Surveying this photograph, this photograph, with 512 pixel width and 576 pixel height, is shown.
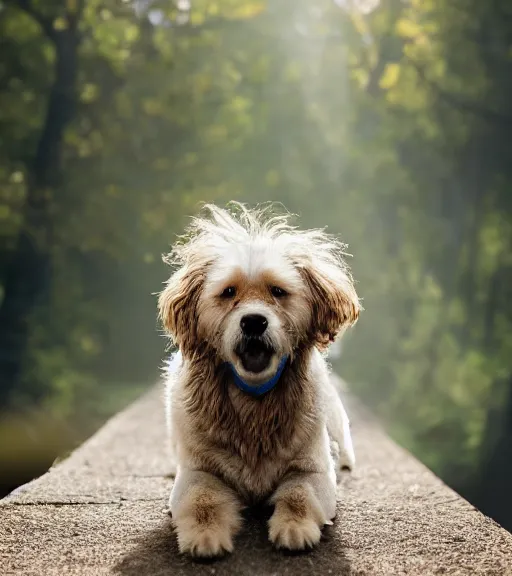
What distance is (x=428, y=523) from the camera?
3.72 metres

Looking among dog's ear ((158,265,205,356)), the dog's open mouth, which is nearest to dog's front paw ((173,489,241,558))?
the dog's open mouth

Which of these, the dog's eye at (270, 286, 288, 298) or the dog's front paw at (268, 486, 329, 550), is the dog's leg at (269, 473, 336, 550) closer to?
the dog's front paw at (268, 486, 329, 550)

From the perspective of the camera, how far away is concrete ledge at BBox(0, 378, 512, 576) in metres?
3.02

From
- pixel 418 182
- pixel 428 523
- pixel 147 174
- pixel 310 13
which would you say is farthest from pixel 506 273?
pixel 428 523

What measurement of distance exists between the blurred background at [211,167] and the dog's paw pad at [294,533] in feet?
25.0

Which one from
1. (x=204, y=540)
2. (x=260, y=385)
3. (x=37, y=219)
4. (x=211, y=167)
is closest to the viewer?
(x=204, y=540)

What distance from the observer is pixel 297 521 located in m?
3.15

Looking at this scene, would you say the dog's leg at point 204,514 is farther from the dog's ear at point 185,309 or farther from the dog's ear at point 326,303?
the dog's ear at point 326,303

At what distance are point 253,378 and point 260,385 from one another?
10 centimetres

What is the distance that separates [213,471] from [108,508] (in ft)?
2.72

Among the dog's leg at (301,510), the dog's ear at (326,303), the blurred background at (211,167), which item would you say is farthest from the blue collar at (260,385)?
the blurred background at (211,167)

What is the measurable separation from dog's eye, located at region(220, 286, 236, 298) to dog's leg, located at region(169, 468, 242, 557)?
0.91 metres

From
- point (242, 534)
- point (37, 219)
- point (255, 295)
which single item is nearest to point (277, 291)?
point (255, 295)

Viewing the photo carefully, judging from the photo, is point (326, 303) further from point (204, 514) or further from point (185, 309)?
point (204, 514)
